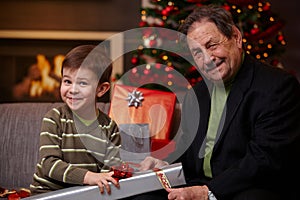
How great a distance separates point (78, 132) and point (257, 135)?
60 cm

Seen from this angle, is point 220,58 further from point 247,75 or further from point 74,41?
point 74,41

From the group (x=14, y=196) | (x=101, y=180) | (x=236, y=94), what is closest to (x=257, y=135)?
(x=236, y=94)

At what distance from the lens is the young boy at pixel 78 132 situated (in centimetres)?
171

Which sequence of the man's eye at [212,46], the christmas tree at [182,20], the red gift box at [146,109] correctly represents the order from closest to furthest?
the man's eye at [212,46] < the red gift box at [146,109] < the christmas tree at [182,20]

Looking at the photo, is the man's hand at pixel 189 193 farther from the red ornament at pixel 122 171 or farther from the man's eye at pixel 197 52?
the man's eye at pixel 197 52

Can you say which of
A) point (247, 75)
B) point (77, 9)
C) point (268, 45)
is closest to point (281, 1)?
point (268, 45)

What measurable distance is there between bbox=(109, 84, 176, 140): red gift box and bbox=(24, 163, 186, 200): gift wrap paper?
0.58m

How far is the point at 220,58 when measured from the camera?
5.59 feet

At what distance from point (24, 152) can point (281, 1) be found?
2635mm

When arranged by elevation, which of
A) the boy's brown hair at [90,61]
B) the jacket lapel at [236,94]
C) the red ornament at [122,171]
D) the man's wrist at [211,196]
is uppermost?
the boy's brown hair at [90,61]

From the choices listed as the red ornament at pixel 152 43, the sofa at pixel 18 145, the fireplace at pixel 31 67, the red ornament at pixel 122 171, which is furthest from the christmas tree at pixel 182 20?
the red ornament at pixel 122 171

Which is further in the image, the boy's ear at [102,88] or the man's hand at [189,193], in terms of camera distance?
the boy's ear at [102,88]

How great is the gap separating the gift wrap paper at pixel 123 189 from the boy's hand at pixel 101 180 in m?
0.01

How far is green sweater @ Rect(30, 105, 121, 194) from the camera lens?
5.67 ft
